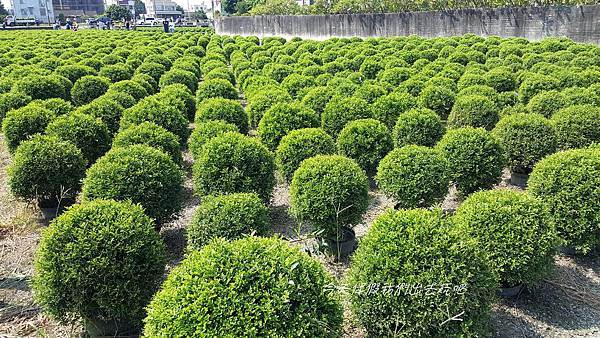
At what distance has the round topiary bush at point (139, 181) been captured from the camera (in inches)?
259

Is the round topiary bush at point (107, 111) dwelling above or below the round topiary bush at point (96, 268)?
above

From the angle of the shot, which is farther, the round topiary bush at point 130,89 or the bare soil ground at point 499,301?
the round topiary bush at point 130,89

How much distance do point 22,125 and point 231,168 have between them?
20.3ft

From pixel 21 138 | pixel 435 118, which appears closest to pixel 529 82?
pixel 435 118

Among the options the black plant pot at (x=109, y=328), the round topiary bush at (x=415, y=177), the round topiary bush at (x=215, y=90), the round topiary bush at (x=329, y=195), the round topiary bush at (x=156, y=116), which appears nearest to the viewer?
the black plant pot at (x=109, y=328)

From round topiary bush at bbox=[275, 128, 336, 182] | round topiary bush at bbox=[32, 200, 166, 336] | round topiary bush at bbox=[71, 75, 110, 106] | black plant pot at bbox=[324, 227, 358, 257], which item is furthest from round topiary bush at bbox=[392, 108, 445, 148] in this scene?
round topiary bush at bbox=[71, 75, 110, 106]

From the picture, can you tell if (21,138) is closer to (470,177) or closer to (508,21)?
(470,177)

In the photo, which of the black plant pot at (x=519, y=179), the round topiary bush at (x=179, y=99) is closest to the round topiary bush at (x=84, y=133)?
the round topiary bush at (x=179, y=99)

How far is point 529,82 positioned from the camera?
502 inches

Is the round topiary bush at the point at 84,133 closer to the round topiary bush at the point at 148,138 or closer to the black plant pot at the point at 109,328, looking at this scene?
the round topiary bush at the point at 148,138

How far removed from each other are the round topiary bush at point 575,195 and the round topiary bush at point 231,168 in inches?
165

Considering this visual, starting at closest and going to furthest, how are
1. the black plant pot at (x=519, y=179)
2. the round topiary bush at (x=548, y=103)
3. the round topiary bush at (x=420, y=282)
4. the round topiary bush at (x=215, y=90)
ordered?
the round topiary bush at (x=420, y=282)
the black plant pot at (x=519, y=179)
the round topiary bush at (x=548, y=103)
the round topiary bush at (x=215, y=90)

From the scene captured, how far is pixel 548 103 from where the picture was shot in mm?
10773

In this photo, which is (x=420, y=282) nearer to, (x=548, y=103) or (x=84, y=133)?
(x=84, y=133)
